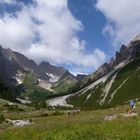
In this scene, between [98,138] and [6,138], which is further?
[6,138]

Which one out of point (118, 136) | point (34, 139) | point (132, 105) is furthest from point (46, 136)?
point (132, 105)

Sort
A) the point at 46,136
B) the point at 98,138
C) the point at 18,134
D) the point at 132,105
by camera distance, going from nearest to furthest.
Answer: the point at 98,138 < the point at 46,136 < the point at 18,134 < the point at 132,105

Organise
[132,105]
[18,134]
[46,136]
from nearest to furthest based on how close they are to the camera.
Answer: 1. [46,136]
2. [18,134]
3. [132,105]

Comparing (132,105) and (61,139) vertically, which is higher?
(132,105)

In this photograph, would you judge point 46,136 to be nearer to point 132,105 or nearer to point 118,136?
point 118,136

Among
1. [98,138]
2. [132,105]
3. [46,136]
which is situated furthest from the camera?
[132,105]

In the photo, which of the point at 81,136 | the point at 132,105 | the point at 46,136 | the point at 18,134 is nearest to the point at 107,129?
the point at 81,136

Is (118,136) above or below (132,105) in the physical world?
below

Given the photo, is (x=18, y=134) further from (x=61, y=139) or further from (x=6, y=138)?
(x=61, y=139)

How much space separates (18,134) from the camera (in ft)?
71.2

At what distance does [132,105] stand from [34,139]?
88.0 feet

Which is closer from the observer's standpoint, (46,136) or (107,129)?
(46,136)

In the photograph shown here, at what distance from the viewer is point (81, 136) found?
19750 mm

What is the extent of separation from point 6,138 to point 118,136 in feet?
21.7
